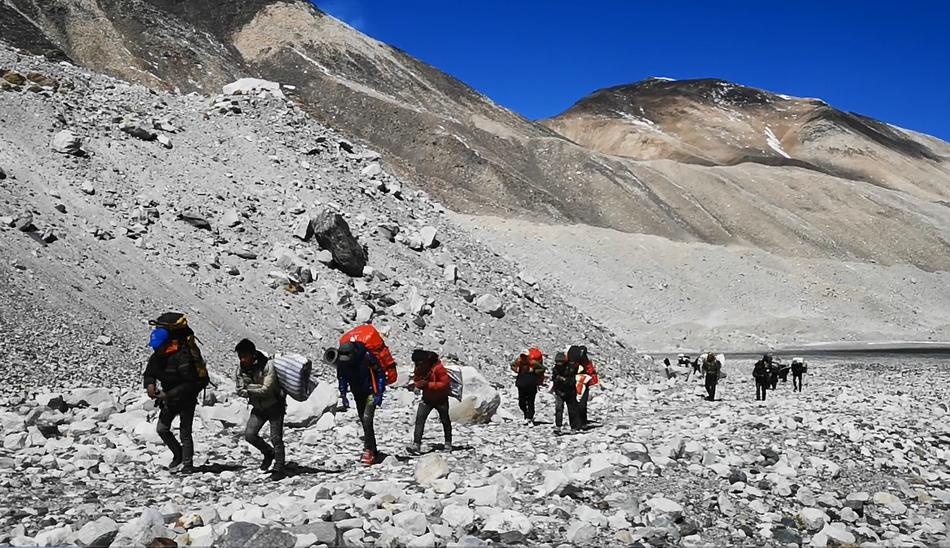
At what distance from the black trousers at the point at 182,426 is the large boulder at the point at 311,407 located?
10.8 ft

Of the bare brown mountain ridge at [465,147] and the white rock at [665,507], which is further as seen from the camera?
the bare brown mountain ridge at [465,147]

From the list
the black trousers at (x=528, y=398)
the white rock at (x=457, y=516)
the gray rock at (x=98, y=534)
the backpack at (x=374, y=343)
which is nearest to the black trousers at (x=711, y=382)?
the black trousers at (x=528, y=398)

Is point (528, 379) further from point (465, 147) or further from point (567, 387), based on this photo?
point (465, 147)

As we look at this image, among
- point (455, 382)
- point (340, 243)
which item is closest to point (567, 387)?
point (455, 382)

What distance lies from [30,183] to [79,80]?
8604 mm

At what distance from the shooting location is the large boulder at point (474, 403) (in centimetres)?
1485

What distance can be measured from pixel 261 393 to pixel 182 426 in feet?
3.73

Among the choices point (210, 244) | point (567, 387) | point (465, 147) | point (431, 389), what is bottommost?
point (431, 389)

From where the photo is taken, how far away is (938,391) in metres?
21.8

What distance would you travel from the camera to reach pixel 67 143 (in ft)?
74.6

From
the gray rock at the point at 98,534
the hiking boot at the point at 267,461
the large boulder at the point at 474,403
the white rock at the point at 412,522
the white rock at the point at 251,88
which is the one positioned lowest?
the gray rock at the point at 98,534

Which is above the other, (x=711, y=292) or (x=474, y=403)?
(x=711, y=292)

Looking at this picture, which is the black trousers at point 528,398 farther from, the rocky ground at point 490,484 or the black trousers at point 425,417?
the black trousers at point 425,417

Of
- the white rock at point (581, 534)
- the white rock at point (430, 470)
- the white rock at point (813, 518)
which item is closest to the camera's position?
the white rock at point (581, 534)
